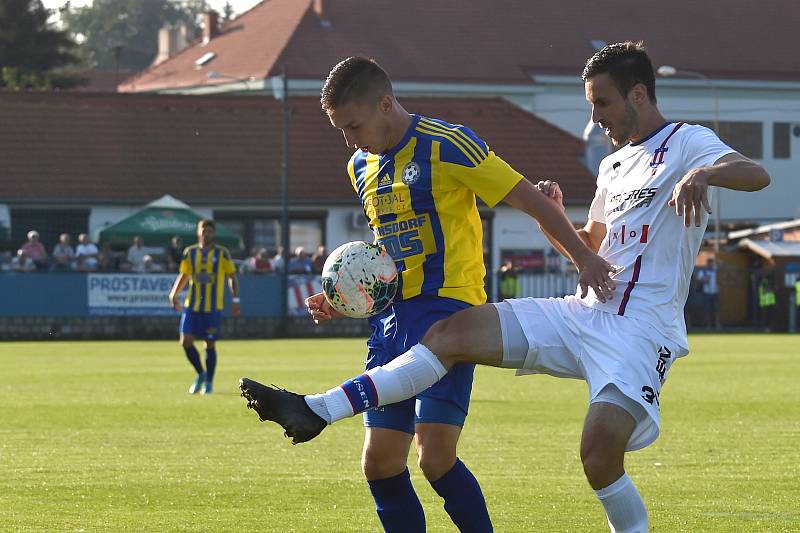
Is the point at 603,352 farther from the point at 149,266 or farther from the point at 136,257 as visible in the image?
the point at 136,257

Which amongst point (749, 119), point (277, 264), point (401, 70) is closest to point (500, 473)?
point (277, 264)

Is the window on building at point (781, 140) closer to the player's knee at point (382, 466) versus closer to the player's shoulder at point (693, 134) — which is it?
the player's shoulder at point (693, 134)

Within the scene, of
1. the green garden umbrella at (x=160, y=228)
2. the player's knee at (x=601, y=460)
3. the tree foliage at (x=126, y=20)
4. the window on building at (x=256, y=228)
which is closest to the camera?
the player's knee at (x=601, y=460)

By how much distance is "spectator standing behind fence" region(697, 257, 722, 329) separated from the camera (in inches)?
1626

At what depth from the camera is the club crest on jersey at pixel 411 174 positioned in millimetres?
6778

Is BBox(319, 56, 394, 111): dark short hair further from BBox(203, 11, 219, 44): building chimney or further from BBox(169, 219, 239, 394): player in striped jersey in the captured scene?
BBox(203, 11, 219, 44): building chimney

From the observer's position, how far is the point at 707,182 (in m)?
6.15

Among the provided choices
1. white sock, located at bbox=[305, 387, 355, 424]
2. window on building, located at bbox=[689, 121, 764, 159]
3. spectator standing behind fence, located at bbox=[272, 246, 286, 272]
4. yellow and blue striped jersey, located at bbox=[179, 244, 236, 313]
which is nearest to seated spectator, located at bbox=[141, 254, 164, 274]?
spectator standing behind fence, located at bbox=[272, 246, 286, 272]

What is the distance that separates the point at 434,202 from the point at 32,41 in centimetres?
6545

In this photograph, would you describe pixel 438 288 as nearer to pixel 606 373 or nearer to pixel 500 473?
pixel 606 373

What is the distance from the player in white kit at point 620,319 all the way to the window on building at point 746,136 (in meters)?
54.3

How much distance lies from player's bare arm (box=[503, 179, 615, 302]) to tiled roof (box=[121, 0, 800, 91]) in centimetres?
4766

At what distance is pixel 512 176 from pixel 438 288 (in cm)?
58

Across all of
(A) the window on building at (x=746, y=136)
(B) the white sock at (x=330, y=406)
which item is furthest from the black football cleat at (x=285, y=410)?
(A) the window on building at (x=746, y=136)
